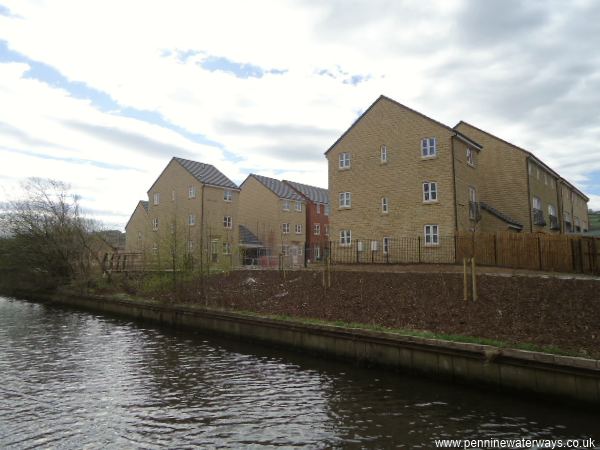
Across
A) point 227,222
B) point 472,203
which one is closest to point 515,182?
point 472,203

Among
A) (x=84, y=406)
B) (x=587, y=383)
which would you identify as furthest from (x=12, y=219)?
(x=587, y=383)

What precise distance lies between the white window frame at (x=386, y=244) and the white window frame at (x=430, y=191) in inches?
140

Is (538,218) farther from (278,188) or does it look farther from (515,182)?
(278,188)

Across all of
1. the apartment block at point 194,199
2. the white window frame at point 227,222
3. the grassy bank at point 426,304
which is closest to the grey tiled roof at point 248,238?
the apartment block at point 194,199

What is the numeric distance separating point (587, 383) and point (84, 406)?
10.6 metres

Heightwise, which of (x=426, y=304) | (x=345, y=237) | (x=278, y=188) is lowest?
(x=426, y=304)

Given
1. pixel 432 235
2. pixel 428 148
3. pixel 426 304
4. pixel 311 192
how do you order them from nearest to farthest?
pixel 426 304 < pixel 432 235 < pixel 428 148 < pixel 311 192

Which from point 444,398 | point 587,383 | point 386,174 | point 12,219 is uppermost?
point 386,174

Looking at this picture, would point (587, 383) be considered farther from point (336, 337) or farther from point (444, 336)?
point (336, 337)

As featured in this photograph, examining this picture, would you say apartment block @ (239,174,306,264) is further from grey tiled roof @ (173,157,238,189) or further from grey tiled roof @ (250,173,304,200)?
grey tiled roof @ (173,157,238,189)

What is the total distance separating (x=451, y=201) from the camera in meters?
27.6

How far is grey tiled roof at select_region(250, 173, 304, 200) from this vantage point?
5578 cm

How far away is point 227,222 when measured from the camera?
164 feet

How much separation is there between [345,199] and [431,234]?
7.23 metres
